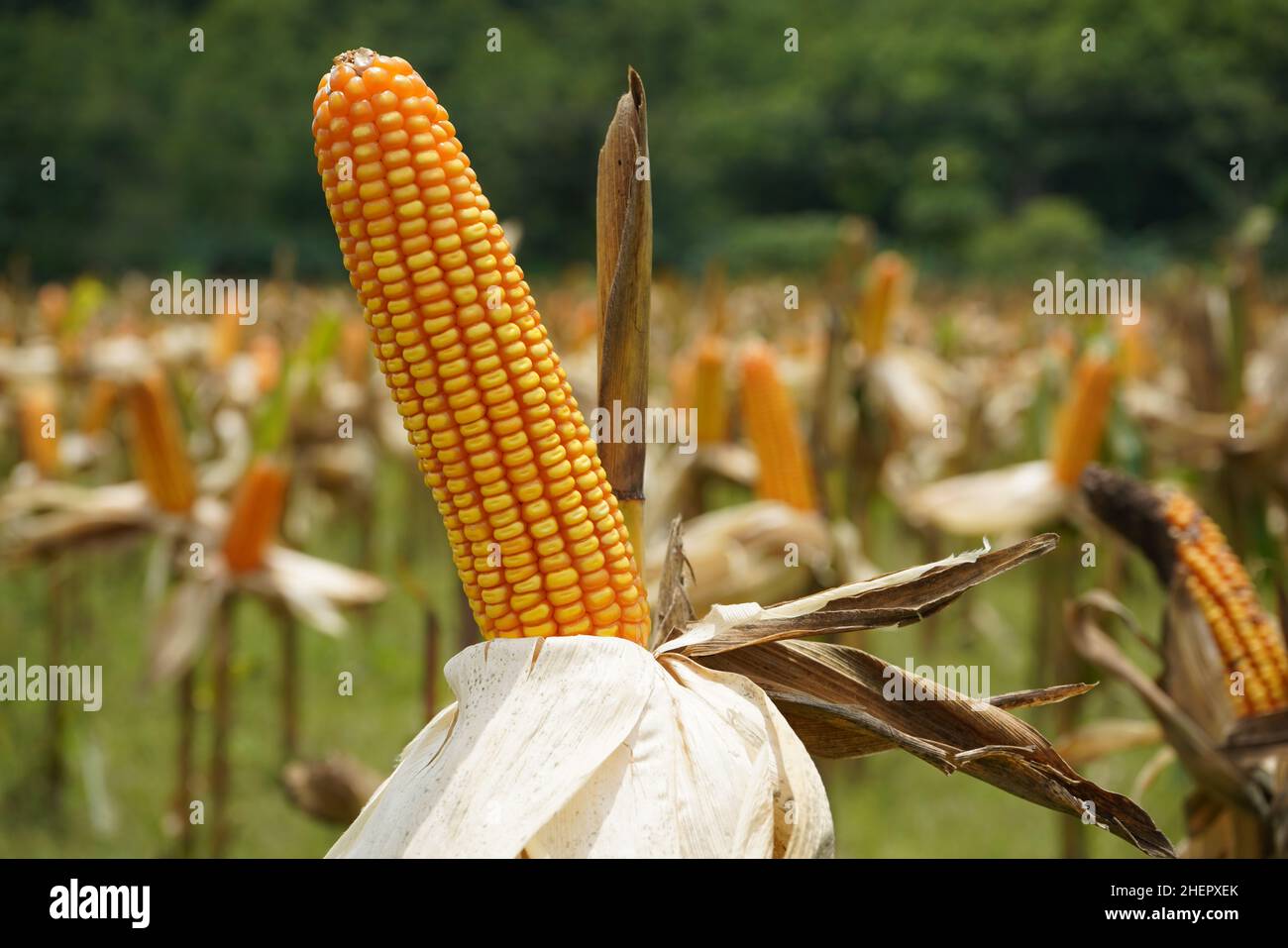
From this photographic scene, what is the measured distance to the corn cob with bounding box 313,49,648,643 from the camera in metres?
1.02

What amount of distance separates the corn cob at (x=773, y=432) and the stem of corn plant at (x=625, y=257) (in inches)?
95.6

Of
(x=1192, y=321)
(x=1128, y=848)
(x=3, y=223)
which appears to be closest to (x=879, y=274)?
(x=1192, y=321)

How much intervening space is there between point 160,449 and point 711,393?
6.98 feet

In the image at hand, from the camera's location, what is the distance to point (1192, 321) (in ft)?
14.7

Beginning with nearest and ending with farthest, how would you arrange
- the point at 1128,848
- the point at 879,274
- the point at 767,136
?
1. the point at 1128,848
2. the point at 879,274
3. the point at 767,136

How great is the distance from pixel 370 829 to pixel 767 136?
187 ft

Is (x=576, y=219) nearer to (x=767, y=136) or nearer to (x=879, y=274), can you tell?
(x=767, y=136)

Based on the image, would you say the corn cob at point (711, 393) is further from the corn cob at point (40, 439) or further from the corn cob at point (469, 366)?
the corn cob at point (469, 366)

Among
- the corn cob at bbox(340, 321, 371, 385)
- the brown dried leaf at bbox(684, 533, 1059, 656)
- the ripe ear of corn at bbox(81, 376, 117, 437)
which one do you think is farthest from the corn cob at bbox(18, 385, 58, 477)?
the brown dried leaf at bbox(684, 533, 1059, 656)

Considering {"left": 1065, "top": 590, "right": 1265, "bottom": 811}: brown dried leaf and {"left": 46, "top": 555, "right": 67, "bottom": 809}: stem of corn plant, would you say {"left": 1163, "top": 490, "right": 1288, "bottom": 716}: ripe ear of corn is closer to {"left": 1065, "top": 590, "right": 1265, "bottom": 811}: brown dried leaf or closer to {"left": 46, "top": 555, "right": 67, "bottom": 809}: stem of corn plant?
{"left": 1065, "top": 590, "right": 1265, "bottom": 811}: brown dried leaf

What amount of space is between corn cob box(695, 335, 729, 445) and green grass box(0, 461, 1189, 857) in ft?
3.70

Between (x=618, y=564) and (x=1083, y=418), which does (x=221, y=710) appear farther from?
(x=618, y=564)

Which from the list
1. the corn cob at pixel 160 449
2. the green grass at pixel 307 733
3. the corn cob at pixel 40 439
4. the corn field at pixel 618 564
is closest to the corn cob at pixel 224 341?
the corn field at pixel 618 564

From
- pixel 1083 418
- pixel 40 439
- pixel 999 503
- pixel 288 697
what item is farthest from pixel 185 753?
pixel 1083 418
